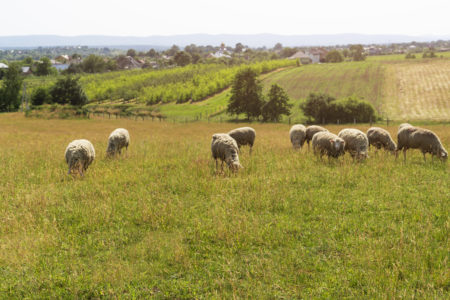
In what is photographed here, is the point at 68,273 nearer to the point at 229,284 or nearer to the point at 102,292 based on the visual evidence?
the point at 102,292

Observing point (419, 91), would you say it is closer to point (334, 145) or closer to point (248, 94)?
point (248, 94)

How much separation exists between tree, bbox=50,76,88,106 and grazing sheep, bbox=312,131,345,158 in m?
65.0

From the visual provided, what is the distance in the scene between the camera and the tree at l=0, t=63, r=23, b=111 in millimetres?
75438

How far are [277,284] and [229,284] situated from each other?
38.0 inches

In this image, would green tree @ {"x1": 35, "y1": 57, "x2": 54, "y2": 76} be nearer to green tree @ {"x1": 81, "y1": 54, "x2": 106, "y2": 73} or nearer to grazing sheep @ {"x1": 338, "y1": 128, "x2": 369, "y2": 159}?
green tree @ {"x1": 81, "y1": 54, "x2": 106, "y2": 73}

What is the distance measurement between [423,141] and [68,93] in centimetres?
7019

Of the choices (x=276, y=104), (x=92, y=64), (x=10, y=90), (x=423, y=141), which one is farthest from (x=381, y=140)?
(x=92, y=64)

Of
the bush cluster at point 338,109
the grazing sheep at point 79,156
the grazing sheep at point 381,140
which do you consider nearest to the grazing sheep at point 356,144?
the grazing sheep at point 381,140

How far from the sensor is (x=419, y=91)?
8275 cm

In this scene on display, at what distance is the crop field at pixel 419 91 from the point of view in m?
66.8

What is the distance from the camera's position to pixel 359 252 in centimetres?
696

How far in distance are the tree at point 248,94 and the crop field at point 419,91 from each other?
29002 millimetres

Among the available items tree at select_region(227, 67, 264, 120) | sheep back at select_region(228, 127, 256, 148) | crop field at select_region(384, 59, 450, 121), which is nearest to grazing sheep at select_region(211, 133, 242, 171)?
sheep back at select_region(228, 127, 256, 148)

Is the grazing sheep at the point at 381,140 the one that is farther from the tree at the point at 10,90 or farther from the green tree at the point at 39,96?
the tree at the point at 10,90
